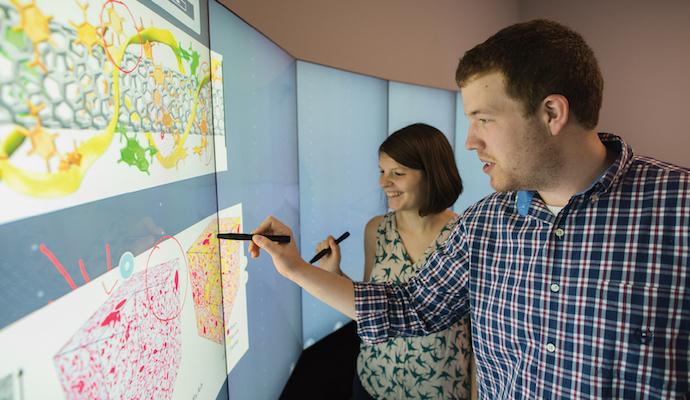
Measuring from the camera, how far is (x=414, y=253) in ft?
5.05

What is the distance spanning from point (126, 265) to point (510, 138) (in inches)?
31.6

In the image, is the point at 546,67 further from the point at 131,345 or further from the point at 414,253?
the point at 131,345

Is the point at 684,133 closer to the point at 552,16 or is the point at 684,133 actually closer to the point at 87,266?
the point at 552,16

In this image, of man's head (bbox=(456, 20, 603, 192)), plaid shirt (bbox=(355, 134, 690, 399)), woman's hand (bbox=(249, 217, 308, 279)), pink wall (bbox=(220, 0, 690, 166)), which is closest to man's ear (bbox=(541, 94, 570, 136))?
man's head (bbox=(456, 20, 603, 192))

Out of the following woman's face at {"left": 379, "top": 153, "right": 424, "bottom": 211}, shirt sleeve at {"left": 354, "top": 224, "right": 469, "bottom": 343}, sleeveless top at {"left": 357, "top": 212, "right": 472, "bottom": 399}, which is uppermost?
woman's face at {"left": 379, "top": 153, "right": 424, "bottom": 211}

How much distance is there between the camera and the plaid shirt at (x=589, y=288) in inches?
30.8

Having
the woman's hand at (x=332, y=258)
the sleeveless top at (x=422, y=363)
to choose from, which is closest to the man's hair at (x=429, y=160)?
the sleeveless top at (x=422, y=363)

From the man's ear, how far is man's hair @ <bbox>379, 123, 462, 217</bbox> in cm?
72

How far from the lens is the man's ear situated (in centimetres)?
84

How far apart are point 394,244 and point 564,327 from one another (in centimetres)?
77

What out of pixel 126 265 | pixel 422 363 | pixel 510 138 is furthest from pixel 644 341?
pixel 126 265

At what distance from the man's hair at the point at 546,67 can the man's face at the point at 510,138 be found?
0.07ft

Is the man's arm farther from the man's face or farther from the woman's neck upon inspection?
the woman's neck

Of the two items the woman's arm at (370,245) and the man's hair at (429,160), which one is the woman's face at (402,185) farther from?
the woman's arm at (370,245)
